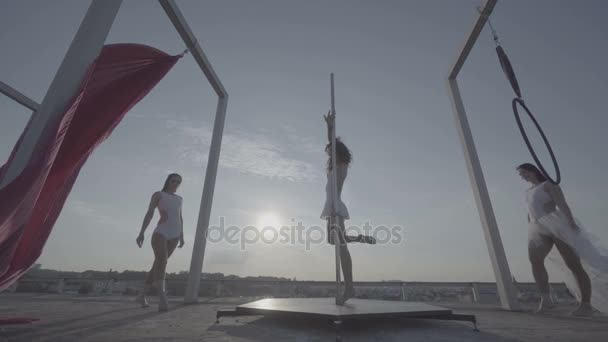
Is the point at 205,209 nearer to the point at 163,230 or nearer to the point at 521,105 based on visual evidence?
the point at 163,230

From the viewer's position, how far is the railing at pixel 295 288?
536cm

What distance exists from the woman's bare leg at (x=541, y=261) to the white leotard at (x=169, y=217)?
495cm

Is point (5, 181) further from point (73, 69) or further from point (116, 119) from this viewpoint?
point (116, 119)

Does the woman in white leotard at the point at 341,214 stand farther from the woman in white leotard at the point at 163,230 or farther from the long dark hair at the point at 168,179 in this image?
the long dark hair at the point at 168,179

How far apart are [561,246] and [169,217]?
513 cm

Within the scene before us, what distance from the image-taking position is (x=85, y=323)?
2.25 m

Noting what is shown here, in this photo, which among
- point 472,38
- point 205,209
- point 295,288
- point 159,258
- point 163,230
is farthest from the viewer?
point 295,288

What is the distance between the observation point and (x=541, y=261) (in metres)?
3.56

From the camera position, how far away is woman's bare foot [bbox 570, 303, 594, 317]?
2914 mm

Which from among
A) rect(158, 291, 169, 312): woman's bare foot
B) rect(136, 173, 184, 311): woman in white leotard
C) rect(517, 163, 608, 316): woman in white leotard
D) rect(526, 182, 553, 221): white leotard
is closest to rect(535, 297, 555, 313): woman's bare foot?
rect(517, 163, 608, 316): woman in white leotard

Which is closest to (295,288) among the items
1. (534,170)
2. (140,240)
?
(140,240)

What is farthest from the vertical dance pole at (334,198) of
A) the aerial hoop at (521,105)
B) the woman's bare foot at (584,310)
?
the woman's bare foot at (584,310)

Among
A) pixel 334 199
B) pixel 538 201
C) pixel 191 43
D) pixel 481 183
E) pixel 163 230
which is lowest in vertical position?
pixel 163 230

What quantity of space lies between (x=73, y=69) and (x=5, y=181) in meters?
0.92
